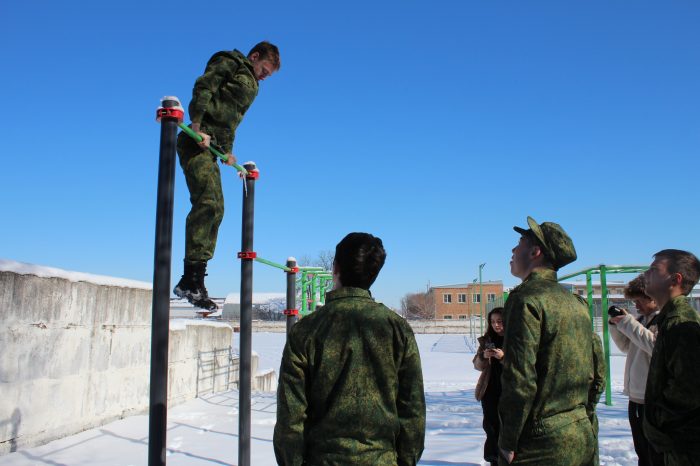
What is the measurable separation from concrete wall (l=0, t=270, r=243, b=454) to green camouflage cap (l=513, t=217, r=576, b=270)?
171 inches

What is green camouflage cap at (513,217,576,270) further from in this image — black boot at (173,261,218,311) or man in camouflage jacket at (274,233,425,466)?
black boot at (173,261,218,311)

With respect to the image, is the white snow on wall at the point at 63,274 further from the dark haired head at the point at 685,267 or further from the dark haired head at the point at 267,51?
the dark haired head at the point at 685,267

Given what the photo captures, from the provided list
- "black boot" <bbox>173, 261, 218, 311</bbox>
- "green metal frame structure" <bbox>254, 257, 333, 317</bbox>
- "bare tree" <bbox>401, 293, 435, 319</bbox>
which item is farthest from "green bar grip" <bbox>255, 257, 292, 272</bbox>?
"bare tree" <bbox>401, 293, 435, 319</bbox>

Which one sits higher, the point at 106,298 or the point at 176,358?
the point at 106,298

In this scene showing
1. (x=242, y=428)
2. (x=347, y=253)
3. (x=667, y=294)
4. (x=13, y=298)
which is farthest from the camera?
(x=13, y=298)

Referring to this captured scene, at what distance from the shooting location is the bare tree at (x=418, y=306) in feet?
222

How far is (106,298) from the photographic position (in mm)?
6520

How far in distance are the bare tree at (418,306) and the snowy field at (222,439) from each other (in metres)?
56.1

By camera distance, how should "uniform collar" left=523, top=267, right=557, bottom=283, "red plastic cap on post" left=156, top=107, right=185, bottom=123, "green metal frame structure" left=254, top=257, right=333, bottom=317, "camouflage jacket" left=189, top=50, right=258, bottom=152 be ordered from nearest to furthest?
"uniform collar" left=523, top=267, right=557, bottom=283 < "red plastic cap on post" left=156, top=107, right=185, bottom=123 < "camouflage jacket" left=189, top=50, right=258, bottom=152 < "green metal frame structure" left=254, top=257, right=333, bottom=317

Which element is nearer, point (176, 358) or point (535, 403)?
point (535, 403)

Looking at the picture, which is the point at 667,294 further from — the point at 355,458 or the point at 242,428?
the point at 242,428

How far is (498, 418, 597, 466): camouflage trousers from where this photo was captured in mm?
2215

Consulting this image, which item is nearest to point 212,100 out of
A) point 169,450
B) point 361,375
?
point 361,375

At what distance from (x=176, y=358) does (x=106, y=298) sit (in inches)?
108
